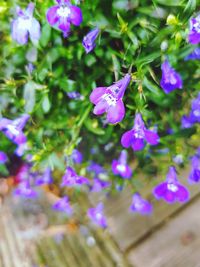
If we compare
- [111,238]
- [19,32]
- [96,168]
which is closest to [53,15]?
[19,32]

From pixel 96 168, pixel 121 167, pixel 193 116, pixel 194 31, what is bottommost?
pixel 96 168

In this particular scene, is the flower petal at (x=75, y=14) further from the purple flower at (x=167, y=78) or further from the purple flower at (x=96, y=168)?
the purple flower at (x=96, y=168)

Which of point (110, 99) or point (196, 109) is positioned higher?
point (110, 99)

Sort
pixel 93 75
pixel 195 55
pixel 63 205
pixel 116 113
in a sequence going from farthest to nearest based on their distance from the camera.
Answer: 1. pixel 63 205
2. pixel 93 75
3. pixel 195 55
4. pixel 116 113

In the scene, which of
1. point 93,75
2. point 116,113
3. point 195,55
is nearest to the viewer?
point 116,113

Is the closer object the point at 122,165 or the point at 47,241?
the point at 122,165

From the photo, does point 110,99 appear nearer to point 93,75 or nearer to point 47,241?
point 93,75
